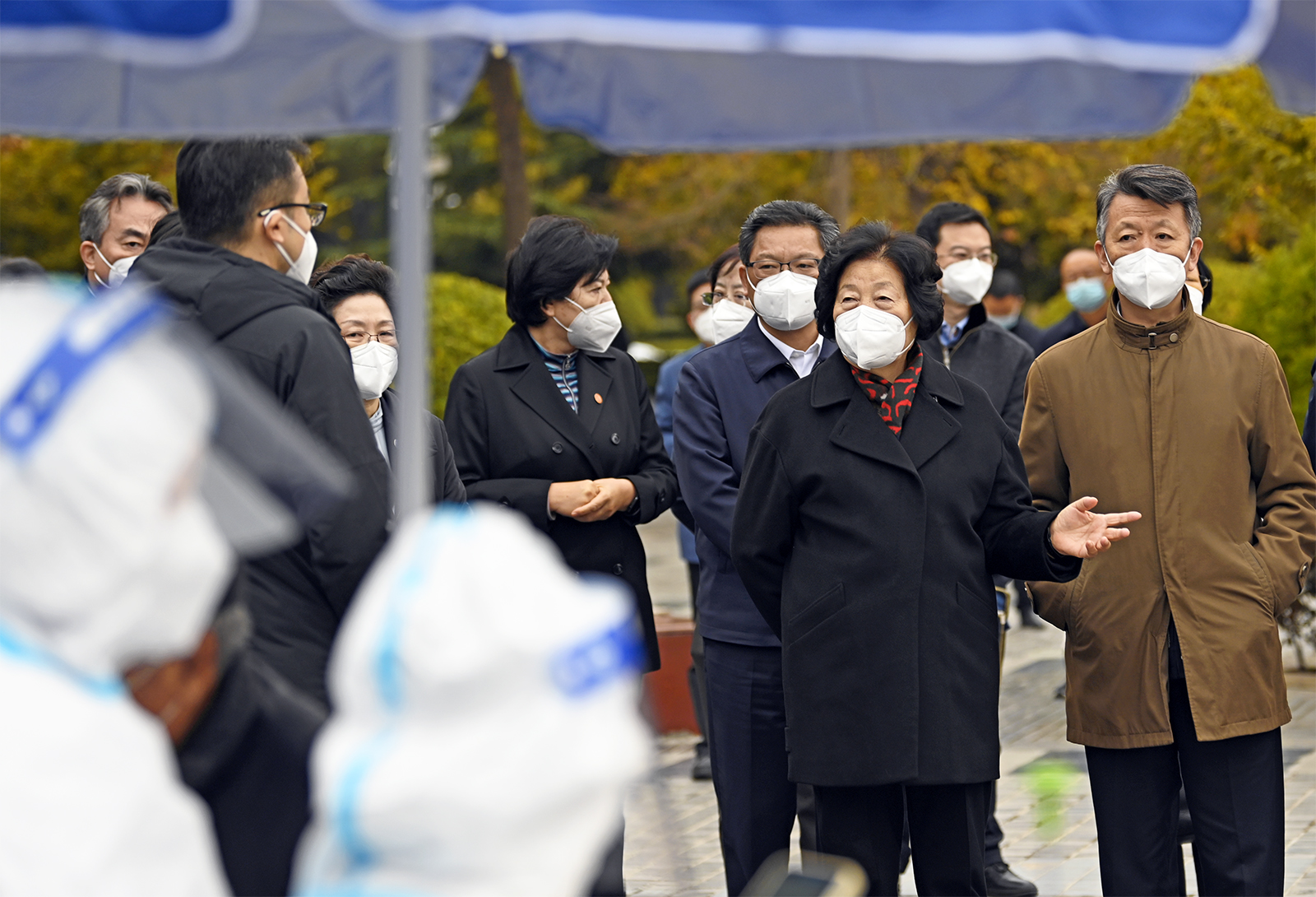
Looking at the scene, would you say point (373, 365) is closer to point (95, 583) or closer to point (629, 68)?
point (629, 68)

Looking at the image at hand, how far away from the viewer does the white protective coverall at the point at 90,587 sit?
190 centimetres

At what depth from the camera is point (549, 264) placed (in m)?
5.54

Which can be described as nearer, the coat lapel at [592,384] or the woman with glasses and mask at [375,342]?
the woman with glasses and mask at [375,342]

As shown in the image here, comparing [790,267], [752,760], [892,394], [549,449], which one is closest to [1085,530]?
[892,394]

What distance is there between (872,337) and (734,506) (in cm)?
81

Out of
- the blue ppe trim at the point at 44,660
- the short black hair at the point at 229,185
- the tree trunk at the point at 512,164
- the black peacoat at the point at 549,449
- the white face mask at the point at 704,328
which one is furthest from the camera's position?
the tree trunk at the point at 512,164

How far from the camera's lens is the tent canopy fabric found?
8.52 feet

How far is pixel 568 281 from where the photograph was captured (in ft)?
18.1

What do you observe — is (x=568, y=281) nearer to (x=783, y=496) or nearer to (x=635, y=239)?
(x=783, y=496)

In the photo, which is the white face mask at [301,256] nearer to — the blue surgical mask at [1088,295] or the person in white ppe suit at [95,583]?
the person in white ppe suit at [95,583]

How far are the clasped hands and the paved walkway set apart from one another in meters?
0.96

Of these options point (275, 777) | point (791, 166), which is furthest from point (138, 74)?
point (791, 166)

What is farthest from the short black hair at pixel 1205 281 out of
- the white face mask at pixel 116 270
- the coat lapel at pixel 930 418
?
the white face mask at pixel 116 270

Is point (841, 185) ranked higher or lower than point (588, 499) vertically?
higher
